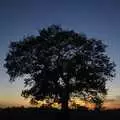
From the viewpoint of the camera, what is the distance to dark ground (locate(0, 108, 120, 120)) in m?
54.2

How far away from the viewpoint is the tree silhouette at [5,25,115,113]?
54.4 meters

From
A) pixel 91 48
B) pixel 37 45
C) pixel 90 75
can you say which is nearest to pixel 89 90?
pixel 90 75

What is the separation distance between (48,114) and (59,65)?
823 cm

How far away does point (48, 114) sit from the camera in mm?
57312

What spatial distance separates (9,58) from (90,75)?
12675 mm

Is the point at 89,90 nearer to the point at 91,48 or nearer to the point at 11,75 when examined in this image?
the point at 91,48

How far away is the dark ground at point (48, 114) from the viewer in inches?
2136

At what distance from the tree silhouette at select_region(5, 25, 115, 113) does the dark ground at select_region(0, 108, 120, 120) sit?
2435mm

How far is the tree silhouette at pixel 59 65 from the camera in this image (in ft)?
178

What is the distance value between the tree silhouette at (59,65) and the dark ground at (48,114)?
7.99 ft

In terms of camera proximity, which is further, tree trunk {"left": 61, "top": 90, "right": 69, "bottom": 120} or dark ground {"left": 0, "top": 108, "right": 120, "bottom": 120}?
dark ground {"left": 0, "top": 108, "right": 120, "bottom": 120}

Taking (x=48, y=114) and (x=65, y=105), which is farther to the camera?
(x=48, y=114)

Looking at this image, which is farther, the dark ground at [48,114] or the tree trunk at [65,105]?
the dark ground at [48,114]

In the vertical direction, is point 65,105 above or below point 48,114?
above
